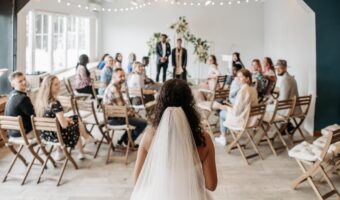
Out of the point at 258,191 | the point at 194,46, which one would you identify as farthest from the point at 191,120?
the point at 194,46

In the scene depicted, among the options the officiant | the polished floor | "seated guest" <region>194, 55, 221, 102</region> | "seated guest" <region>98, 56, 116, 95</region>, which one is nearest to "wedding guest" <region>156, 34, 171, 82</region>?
the officiant

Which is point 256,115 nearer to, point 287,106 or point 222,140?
point 287,106

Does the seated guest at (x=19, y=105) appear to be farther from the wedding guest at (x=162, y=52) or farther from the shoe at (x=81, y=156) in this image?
the wedding guest at (x=162, y=52)

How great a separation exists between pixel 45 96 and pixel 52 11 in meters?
5.30

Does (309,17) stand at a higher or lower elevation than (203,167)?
higher

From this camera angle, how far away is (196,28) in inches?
523

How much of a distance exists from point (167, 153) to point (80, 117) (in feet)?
10.9

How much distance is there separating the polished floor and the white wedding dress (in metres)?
1.80

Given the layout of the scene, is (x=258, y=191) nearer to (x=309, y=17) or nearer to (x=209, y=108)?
(x=209, y=108)

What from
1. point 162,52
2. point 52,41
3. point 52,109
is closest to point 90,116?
point 52,109

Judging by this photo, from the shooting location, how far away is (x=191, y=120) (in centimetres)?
257

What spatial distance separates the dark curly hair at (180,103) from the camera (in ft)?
8.27

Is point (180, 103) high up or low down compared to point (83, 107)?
up

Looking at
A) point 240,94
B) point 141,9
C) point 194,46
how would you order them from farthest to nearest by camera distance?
1. point 141,9
2. point 194,46
3. point 240,94
